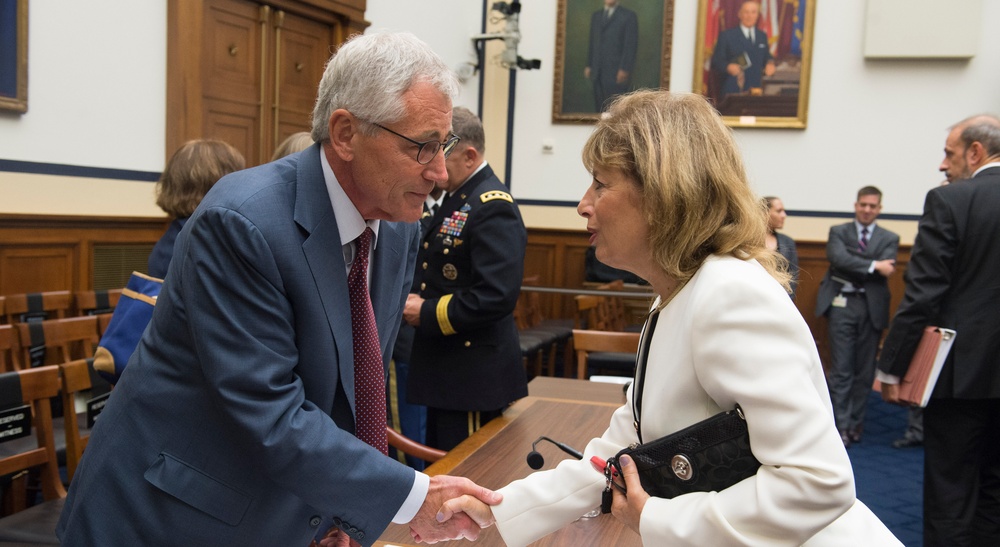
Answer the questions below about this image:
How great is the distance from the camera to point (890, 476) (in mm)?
5000

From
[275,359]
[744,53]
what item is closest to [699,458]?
[275,359]

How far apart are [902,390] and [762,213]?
2.46m

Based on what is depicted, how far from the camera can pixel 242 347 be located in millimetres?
1303

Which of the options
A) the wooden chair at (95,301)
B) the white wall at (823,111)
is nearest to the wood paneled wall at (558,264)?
the white wall at (823,111)

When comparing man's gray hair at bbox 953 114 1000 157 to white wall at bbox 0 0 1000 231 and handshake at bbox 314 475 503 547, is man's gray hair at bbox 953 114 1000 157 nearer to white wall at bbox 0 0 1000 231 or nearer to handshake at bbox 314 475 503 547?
handshake at bbox 314 475 503 547

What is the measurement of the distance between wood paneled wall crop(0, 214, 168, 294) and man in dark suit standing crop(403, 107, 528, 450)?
2754 millimetres

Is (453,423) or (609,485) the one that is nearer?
(609,485)

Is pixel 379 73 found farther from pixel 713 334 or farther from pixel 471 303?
pixel 471 303

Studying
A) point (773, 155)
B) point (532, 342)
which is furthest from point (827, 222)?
point (532, 342)

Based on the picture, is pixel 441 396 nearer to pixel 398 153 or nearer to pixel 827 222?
pixel 398 153

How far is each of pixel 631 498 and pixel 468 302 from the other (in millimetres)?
1711

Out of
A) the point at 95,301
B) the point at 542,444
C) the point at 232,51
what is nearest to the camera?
the point at 542,444

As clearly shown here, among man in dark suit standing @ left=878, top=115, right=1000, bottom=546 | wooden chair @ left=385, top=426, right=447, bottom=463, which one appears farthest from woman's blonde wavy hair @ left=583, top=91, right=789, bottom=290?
man in dark suit standing @ left=878, top=115, right=1000, bottom=546

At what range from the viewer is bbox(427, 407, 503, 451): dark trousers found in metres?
3.07
